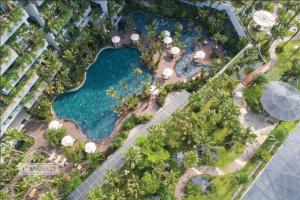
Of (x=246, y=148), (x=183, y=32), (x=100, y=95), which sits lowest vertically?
(x=246, y=148)

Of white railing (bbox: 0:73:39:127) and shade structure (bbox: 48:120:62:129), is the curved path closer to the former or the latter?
shade structure (bbox: 48:120:62:129)

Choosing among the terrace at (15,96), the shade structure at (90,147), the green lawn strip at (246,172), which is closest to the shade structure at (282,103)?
the green lawn strip at (246,172)

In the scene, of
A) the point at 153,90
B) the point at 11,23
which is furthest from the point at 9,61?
the point at 153,90

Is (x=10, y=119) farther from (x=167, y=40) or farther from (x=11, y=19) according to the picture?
(x=167, y=40)

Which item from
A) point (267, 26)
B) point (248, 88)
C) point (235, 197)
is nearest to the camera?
point (235, 197)

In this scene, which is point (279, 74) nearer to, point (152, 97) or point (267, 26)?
point (267, 26)

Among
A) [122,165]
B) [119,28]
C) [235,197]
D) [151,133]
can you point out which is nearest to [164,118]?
[151,133]
